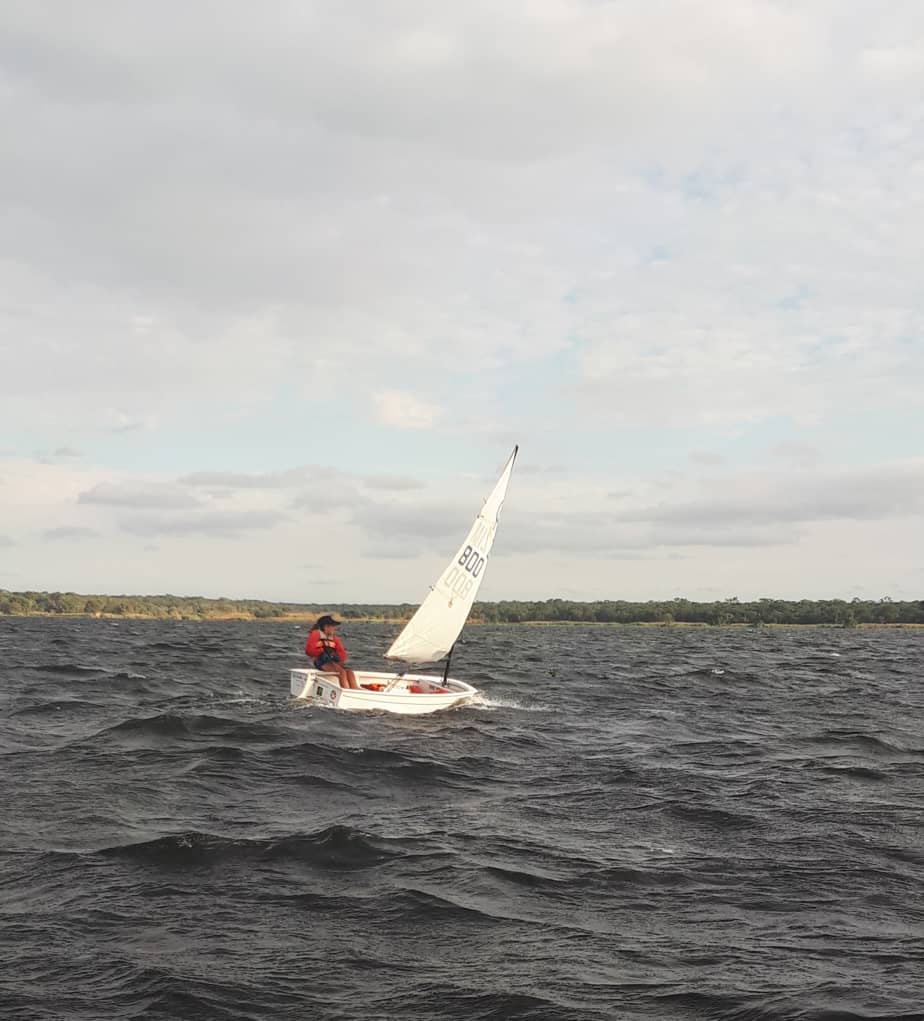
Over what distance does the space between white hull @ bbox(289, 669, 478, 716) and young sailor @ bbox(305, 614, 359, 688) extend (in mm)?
541

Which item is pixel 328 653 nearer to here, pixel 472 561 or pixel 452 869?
pixel 472 561

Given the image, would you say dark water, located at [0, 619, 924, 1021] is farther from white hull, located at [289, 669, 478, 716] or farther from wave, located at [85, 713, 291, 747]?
white hull, located at [289, 669, 478, 716]

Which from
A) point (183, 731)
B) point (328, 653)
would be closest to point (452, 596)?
point (328, 653)

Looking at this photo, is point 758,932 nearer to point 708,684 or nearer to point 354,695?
point 354,695

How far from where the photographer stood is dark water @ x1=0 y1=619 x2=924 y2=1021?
28.8ft

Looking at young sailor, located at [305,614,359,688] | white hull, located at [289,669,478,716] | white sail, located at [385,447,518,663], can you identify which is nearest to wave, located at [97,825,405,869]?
white hull, located at [289,669,478,716]

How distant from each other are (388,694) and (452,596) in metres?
4.76

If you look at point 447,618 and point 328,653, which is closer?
point 328,653

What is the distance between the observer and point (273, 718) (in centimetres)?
2700

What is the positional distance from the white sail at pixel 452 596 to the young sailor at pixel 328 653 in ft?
6.23

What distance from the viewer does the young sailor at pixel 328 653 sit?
29516mm

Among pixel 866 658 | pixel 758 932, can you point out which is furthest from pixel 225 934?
pixel 866 658

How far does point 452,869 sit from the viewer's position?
12844 millimetres

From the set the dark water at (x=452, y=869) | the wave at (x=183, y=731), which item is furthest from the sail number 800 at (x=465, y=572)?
the wave at (x=183, y=731)
